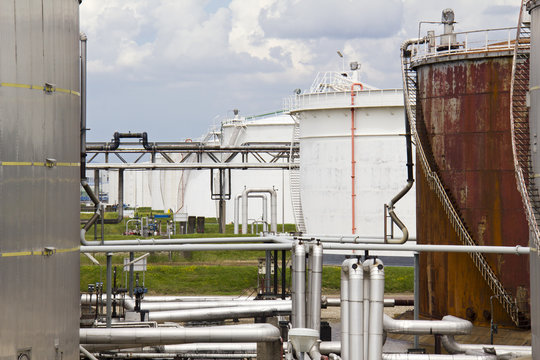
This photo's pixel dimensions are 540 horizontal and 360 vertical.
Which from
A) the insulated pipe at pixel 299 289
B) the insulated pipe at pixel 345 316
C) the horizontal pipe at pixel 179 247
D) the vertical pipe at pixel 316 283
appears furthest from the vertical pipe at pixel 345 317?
the horizontal pipe at pixel 179 247

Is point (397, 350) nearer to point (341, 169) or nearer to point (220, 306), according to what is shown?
point (220, 306)

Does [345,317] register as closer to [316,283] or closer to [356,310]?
[356,310]

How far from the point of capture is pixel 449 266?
24.0 metres

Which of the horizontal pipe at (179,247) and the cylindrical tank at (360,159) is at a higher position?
the cylindrical tank at (360,159)

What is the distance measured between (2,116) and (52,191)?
4.76ft

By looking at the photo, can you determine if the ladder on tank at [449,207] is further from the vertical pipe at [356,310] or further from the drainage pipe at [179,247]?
the vertical pipe at [356,310]

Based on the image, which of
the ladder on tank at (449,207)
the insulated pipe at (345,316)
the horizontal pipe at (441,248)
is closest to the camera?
the insulated pipe at (345,316)

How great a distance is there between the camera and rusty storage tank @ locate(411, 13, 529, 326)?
909 inches

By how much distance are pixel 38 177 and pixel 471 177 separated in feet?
45.4

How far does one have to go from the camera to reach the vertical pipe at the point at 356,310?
1459 centimetres

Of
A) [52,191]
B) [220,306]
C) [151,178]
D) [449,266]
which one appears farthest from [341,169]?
[151,178]

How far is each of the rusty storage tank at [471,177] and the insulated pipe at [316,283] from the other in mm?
6790

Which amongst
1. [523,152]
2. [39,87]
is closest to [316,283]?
[523,152]

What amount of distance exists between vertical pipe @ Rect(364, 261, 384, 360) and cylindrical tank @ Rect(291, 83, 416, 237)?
72.5ft
